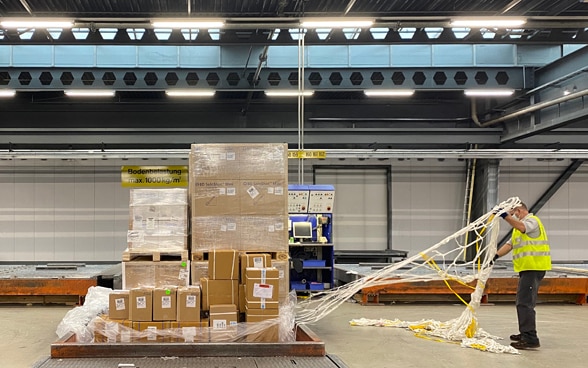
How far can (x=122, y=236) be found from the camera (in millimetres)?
14875

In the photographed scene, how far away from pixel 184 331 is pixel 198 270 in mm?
739

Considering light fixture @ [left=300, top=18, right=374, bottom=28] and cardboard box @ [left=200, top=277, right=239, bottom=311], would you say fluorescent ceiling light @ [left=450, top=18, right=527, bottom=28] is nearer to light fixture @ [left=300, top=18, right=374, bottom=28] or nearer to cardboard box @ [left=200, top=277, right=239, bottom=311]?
light fixture @ [left=300, top=18, right=374, bottom=28]

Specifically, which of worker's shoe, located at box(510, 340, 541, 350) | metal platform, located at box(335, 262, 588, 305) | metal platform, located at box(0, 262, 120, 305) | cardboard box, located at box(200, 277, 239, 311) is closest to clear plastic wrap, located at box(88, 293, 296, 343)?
cardboard box, located at box(200, 277, 239, 311)

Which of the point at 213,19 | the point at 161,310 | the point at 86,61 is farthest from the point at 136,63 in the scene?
the point at 161,310

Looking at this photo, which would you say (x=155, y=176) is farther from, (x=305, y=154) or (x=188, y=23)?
(x=188, y=23)

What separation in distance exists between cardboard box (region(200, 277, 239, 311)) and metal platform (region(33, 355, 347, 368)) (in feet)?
2.10

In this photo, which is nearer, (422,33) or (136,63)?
(422,33)

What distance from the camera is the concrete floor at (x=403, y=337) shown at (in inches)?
222

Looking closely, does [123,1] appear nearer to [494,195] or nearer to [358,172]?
[358,172]

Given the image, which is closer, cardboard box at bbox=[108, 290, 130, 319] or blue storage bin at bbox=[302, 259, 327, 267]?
cardboard box at bbox=[108, 290, 130, 319]

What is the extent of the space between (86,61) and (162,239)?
7.01 m

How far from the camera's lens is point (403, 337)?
22.4ft

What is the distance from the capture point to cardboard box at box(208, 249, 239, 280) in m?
5.47

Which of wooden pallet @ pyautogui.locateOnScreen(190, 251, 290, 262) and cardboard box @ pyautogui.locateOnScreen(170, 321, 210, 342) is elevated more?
wooden pallet @ pyautogui.locateOnScreen(190, 251, 290, 262)
